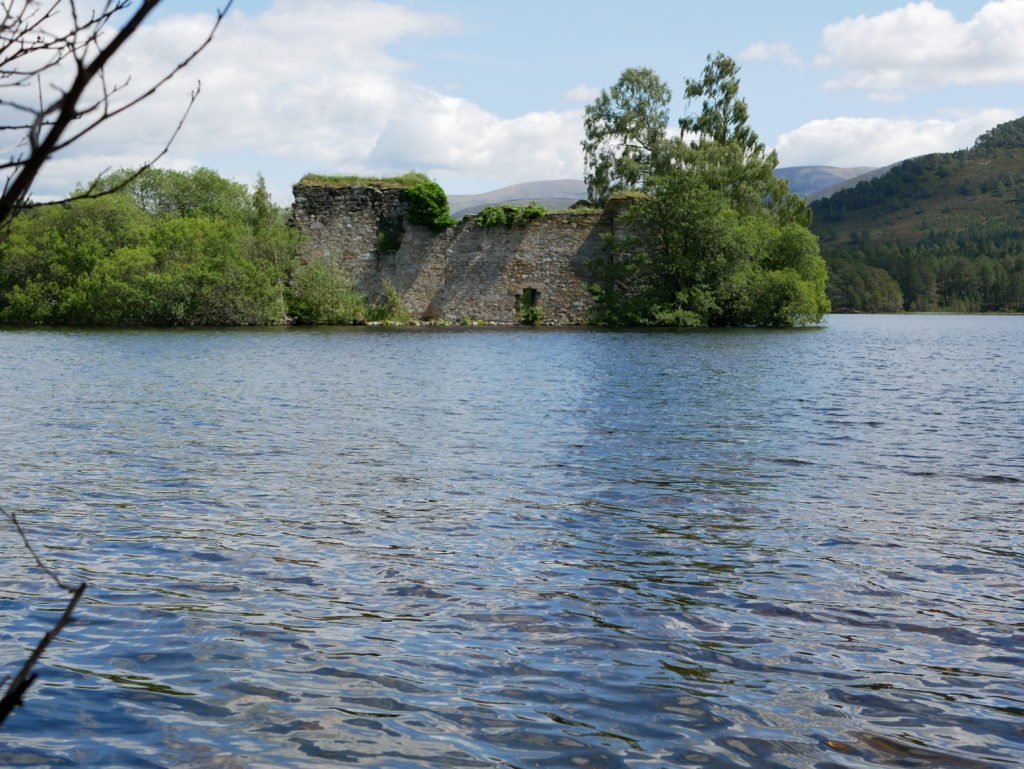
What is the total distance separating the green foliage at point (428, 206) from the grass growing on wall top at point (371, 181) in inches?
18.1

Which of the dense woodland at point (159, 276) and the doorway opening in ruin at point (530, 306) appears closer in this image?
the dense woodland at point (159, 276)

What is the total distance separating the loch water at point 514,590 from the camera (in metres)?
4.68

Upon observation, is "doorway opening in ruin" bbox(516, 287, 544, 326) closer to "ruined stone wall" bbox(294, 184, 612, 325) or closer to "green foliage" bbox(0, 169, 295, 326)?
"ruined stone wall" bbox(294, 184, 612, 325)

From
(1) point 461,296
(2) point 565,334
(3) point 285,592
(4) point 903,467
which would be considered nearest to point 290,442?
(3) point 285,592

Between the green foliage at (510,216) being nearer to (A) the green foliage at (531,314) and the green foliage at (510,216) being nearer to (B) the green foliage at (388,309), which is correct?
(A) the green foliage at (531,314)

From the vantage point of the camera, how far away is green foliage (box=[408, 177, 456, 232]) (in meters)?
52.3

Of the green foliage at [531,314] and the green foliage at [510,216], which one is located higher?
the green foliage at [510,216]

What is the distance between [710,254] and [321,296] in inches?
780

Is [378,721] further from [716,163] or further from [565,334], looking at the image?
[716,163]

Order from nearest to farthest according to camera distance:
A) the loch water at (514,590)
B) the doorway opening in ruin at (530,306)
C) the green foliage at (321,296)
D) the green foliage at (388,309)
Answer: the loch water at (514,590)
the green foliage at (321,296)
the green foliage at (388,309)
the doorway opening in ruin at (530,306)

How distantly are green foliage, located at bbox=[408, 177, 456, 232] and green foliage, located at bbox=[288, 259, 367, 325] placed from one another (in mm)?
5151

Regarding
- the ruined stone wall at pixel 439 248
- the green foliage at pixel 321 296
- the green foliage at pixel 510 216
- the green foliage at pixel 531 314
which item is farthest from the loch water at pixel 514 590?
the green foliage at pixel 531 314

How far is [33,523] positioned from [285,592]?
Answer: 3.15m

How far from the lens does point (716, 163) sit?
52.3 metres
